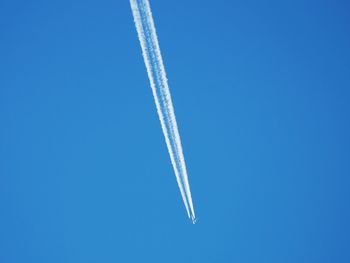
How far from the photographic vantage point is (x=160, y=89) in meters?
4.09

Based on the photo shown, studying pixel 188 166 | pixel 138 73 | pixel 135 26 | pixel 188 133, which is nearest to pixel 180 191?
pixel 188 166

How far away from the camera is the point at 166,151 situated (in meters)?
4.14

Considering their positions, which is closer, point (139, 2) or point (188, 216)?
point (139, 2)

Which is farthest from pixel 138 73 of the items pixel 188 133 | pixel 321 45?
pixel 321 45

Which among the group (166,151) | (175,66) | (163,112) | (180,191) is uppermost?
(175,66)

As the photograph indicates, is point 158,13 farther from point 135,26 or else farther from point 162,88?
point 162,88

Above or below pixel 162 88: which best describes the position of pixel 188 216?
below

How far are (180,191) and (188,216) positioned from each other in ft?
0.97

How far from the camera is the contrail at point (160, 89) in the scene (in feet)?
12.9

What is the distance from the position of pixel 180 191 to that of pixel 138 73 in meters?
1.36

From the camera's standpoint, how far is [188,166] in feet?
13.7

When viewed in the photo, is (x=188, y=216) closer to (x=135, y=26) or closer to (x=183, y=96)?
(x=183, y=96)

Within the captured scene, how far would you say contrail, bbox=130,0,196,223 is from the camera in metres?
3.93

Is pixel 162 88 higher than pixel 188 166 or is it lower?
higher
